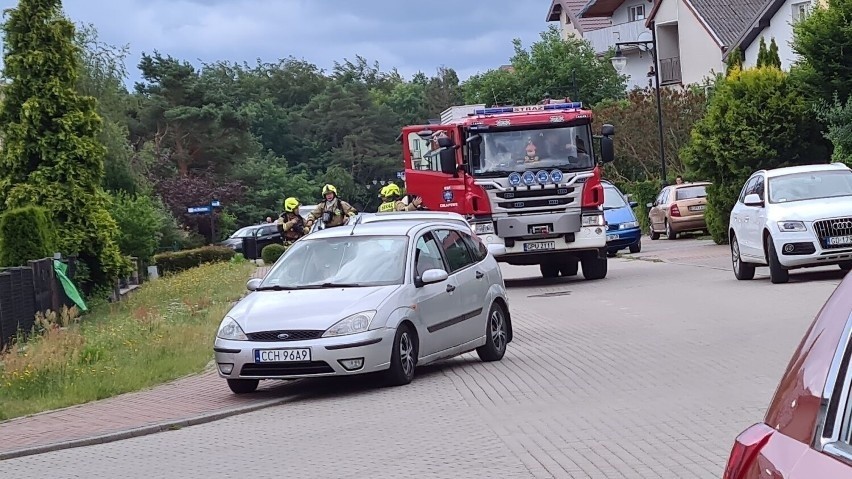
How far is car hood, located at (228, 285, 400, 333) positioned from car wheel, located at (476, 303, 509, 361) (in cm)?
172

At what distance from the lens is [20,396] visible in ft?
45.1

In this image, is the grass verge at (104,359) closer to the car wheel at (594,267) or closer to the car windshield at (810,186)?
the car wheel at (594,267)

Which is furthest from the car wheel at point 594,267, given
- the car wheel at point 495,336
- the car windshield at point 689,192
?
the car windshield at point 689,192

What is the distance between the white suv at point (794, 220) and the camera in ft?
66.4

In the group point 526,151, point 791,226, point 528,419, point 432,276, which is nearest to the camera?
point 528,419

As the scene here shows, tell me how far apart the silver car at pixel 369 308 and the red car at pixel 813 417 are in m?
9.25

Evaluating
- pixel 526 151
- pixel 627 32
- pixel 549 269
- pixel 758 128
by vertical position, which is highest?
pixel 627 32

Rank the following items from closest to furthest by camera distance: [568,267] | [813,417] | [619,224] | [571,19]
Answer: [813,417] < [568,267] < [619,224] < [571,19]

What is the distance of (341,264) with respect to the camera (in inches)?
549

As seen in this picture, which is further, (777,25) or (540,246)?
(777,25)

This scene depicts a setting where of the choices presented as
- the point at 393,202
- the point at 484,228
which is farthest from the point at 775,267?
the point at 393,202

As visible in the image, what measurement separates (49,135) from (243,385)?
635 inches

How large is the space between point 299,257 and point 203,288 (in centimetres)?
1752

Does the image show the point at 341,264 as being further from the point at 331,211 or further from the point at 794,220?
the point at 794,220
